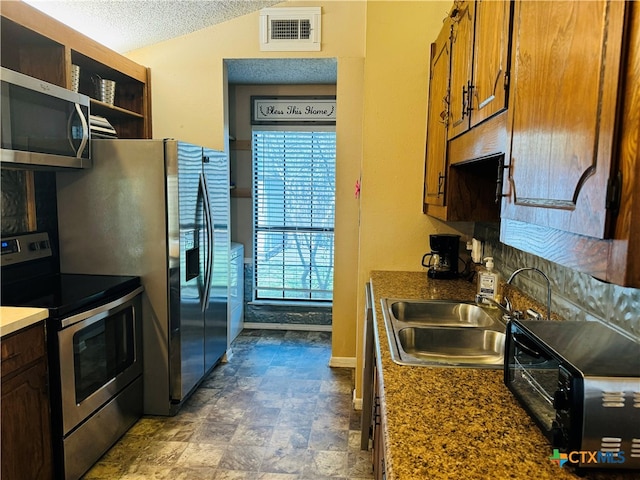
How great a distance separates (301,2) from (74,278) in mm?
2618

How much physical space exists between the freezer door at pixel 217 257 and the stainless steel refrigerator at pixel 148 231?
0.32m

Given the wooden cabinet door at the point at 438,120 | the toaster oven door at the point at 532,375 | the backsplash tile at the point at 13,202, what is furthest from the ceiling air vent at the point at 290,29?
the toaster oven door at the point at 532,375

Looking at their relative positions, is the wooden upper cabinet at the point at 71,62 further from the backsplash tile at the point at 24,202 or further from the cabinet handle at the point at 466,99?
the cabinet handle at the point at 466,99

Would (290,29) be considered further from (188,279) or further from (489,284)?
(489,284)

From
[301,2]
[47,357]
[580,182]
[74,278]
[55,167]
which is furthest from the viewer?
[301,2]

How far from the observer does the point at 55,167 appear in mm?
2291

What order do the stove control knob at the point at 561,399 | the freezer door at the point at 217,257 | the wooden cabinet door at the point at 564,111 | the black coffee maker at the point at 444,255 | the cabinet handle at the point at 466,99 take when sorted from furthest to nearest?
1. the freezer door at the point at 217,257
2. the black coffee maker at the point at 444,255
3. the cabinet handle at the point at 466,99
4. the stove control knob at the point at 561,399
5. the wooden cabinet door at the point at 564,111

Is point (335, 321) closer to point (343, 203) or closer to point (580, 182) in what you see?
point (343, 203)

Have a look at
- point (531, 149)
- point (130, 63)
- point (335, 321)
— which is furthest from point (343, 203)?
point (531, 149)

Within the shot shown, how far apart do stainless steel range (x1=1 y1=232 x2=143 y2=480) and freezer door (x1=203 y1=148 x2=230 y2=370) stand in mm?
636

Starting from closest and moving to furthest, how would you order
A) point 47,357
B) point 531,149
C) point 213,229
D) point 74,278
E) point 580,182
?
point 580,182, point 531,149, point 47,357, point 74,278, point 213,229

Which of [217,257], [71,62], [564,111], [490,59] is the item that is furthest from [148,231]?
[564,111]

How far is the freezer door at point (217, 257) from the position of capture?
3166 millimetres

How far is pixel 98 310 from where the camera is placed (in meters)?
2.22
